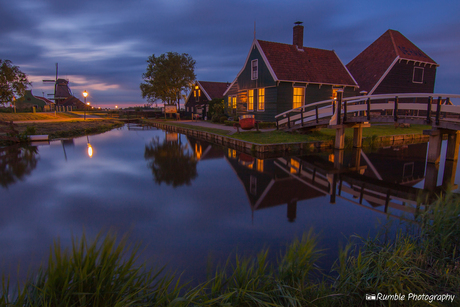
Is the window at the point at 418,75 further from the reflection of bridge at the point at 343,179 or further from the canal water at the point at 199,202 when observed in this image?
the canal water at the point at 199,202

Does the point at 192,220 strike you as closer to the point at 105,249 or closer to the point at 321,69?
the point at 105,249

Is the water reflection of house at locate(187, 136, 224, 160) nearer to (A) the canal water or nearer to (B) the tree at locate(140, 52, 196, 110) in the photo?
(A) the canal water

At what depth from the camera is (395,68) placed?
2244cm

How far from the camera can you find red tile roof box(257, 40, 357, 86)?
1972 centimetres

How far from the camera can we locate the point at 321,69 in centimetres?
2148

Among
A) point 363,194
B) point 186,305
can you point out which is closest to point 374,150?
point 363,194

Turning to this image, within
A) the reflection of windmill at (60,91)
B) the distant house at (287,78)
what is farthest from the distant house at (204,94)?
the reflection of windmill at (60,91)

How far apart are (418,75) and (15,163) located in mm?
29543

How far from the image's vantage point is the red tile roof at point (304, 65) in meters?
19.7

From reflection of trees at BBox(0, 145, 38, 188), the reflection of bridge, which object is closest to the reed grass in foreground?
the reflection of bridge

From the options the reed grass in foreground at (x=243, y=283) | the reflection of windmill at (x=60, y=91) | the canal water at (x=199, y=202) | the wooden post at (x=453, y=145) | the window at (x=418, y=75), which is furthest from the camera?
the reflection of windmill at (x=60, y=91)

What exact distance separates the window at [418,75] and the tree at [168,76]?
1097 inches

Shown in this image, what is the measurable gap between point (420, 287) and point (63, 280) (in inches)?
137

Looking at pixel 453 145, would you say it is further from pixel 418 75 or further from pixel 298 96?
pixel 418 75
